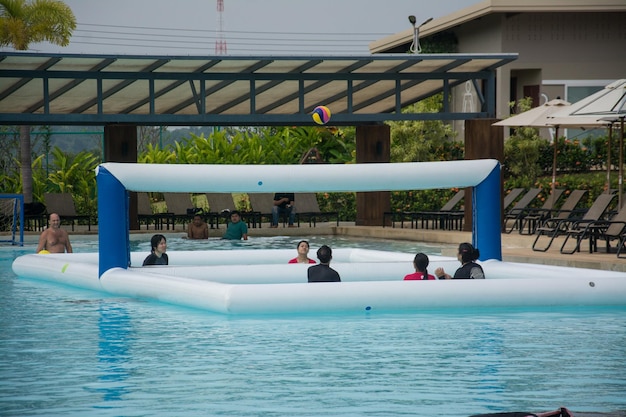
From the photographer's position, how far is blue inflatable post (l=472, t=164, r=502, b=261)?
1606 centimetres

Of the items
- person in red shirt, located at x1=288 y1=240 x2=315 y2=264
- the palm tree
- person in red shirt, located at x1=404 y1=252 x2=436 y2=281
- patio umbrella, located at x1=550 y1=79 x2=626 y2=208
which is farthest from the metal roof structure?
the palm tree

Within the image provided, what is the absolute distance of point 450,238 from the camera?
23.1 meters

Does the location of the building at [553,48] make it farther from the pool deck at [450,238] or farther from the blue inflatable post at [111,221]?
the blue inflatable post at [111,221]

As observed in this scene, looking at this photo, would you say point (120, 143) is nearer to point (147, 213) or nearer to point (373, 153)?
point (147, 213)

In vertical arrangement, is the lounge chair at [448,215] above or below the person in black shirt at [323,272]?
above

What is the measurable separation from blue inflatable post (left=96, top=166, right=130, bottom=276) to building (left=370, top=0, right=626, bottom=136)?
21.8 meters

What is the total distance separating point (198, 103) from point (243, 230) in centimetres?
304

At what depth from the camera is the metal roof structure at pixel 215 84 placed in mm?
22688

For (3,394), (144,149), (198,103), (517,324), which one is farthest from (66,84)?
(144,149)

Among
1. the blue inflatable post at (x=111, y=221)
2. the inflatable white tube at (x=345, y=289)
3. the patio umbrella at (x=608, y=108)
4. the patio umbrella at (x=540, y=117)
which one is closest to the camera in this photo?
the inflatable white tube at (x=345, y=289)

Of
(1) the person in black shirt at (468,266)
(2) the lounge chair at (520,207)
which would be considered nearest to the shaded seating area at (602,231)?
(1) the person in black shirt at (468,266)

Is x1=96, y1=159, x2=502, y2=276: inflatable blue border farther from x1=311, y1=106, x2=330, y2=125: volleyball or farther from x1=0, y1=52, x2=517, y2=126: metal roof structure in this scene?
x1=0, y1=52, x2=517, y2=126: metal roof structure

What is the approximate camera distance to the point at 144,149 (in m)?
51.0

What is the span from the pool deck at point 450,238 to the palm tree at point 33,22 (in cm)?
1091
